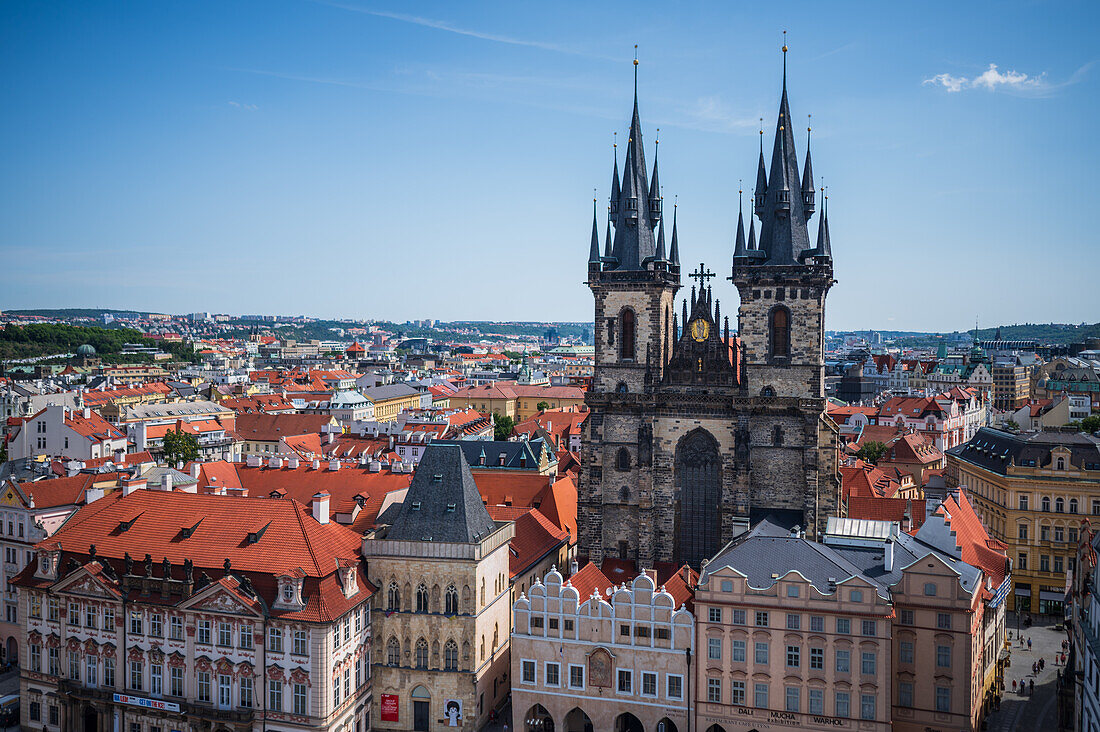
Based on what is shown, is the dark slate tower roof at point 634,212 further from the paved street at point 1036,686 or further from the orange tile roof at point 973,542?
the paved street at point 1036,686

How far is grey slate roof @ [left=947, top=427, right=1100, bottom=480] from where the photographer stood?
79750mm

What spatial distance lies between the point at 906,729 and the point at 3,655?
63283 millimetres

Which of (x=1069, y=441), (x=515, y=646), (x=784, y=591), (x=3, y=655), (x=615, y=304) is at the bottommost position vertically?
(x=3, y=655)

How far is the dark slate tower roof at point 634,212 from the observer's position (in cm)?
7394

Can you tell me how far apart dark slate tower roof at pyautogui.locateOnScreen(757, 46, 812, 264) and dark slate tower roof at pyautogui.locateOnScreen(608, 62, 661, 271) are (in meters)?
9.49

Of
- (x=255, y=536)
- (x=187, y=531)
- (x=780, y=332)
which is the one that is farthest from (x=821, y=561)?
(x=187, y=531)

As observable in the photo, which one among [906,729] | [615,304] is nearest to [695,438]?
[615,304]

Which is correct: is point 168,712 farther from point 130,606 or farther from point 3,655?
point 3,655

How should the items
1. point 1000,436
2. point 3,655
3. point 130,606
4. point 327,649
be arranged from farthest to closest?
1. point 1000,436
2. point 3,655
3. point 130,606
4. point 327,649

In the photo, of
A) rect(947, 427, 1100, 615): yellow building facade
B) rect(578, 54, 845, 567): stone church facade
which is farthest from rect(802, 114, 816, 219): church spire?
rect(947, 427, 1100, 615): yellow building facade

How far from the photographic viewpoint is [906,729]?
168ft

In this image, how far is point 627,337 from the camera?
73.4 metres

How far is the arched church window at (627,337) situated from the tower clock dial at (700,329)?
514 cm

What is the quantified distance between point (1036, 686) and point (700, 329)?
34394 millimetres
